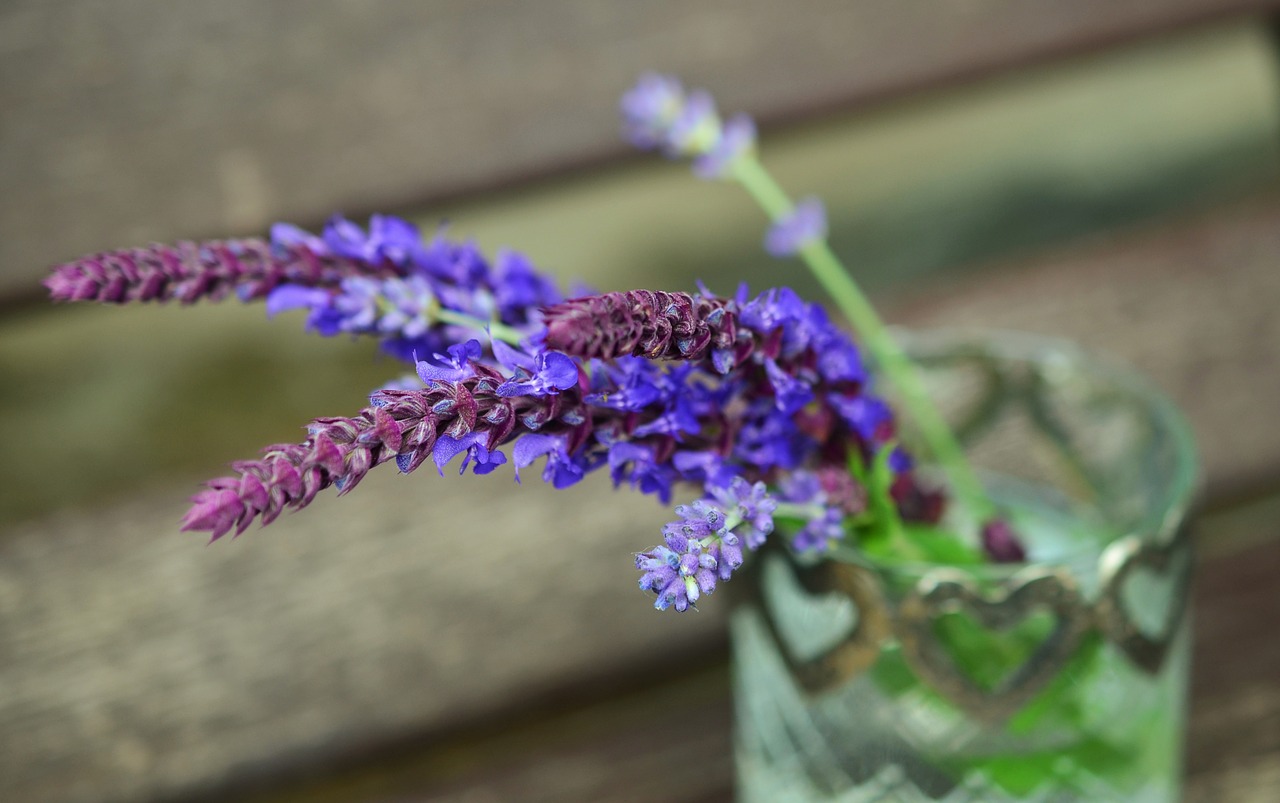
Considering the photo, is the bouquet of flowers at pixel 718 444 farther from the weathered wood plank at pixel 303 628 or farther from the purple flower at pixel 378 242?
the weathered wood plank at pixel 303 628

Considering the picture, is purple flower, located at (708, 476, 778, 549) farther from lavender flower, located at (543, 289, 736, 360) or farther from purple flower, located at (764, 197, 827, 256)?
purple flower, located at (764, 197, 827, 256)

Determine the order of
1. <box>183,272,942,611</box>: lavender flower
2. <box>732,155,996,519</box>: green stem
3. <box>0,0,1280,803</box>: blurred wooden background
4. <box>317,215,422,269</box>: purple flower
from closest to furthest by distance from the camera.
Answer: <box>183,272,942,611</box>: lavender flower → <box>317,215,422,269</box>: purple flower → <box>732,155,996,519</box>: green stem → <box>0,0,1280,803</box>: blurred wooden background

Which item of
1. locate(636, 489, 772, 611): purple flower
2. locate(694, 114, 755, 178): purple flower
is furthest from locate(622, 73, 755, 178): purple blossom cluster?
locate(636, 489, 772, 611): purple flower

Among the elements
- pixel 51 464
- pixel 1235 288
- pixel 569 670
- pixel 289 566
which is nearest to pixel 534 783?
pixel 569 670

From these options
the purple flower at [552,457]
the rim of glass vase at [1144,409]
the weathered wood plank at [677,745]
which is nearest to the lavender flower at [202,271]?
the purple flower at [552,457]

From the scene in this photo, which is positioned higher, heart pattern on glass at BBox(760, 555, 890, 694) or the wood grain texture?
the wood grain texture

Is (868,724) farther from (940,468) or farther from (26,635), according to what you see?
(26,635)
